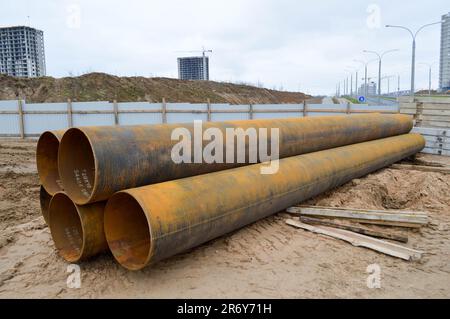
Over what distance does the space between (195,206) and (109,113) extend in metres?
15.6

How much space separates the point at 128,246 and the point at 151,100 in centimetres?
3414

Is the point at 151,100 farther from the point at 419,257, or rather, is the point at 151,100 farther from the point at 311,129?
the point at 419,257

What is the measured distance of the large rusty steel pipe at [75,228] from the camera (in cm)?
367

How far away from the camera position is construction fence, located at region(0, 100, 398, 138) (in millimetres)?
17891

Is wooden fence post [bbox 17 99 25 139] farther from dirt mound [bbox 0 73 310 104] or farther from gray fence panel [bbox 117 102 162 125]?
dirt mound [bbox 0 73 310 104]

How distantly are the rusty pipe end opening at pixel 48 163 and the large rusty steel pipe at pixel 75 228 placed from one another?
31cm

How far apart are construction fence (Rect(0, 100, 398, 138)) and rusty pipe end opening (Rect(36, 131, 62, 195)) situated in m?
13.4

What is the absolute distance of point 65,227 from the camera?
4316mm

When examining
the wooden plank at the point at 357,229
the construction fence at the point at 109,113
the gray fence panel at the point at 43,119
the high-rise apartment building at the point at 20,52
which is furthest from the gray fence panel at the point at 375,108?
the high-rise apartment building at the point at 20,52

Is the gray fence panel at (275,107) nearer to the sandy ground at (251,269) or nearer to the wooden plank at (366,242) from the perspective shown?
the sandy ground at (251,269)

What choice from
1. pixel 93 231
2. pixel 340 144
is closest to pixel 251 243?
pixel 93 231

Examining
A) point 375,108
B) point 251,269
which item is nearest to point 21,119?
point 375,108

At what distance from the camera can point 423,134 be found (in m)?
10.9

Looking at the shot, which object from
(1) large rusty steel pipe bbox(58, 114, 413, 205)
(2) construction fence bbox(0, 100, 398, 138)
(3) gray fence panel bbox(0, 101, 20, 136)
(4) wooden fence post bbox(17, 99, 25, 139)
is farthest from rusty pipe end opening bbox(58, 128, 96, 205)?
(3) gray fence panel bbox(0, 101, 20, 136)
